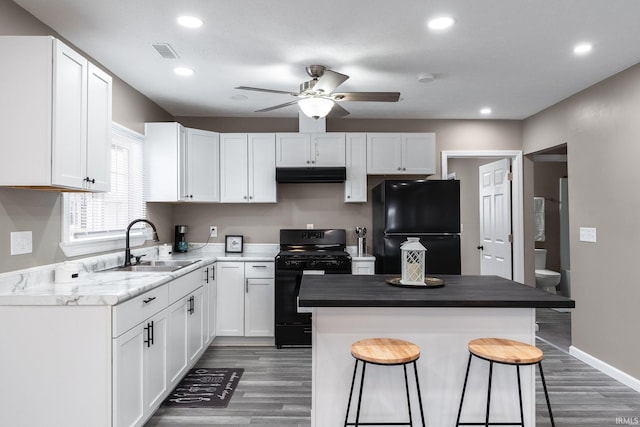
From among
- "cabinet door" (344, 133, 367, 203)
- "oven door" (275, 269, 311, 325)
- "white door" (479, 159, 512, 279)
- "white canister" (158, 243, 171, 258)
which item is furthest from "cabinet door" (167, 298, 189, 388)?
"white door" (479, 159, 512, 279)

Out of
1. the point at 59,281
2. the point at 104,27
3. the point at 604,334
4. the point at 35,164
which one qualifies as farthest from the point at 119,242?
the point at 604,334

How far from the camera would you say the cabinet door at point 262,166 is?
441cm

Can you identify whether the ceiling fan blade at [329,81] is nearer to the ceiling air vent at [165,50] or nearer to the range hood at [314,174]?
the ceiling air vent at [165,50]

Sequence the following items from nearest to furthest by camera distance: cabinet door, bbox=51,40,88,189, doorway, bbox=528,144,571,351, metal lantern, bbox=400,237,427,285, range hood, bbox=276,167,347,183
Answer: cabinet door, bbox=51,40,88,189, metal lantern, bbox=400,237,427,285, range hood, bbox=276,167,347,183, doorway, bbox=528,144,571,351

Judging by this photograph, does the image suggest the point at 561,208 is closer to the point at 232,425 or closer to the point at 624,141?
the point at 624,141

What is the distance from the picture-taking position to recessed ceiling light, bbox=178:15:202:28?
2.37m

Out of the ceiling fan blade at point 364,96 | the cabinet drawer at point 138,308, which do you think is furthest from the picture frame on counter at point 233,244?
the ceiling fan blade at point 364,96

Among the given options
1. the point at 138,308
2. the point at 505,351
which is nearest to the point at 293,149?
the point at 138,308

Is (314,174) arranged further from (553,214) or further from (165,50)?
(553,214)

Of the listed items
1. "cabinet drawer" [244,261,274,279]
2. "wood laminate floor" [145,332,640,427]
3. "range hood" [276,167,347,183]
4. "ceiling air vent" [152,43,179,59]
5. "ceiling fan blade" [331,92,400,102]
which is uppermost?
"ceiling air vent" [152,43,179,59]

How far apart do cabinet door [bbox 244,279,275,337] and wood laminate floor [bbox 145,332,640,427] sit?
1.15 feet

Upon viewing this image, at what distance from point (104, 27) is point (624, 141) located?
4.00m

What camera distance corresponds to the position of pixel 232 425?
8.21 feet

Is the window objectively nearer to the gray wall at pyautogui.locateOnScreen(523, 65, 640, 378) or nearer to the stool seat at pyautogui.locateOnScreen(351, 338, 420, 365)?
the stool seat at pyautogui.locateOnScreen(351, 338, 420, 365)
